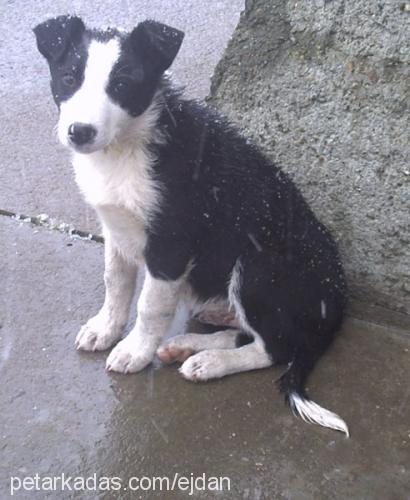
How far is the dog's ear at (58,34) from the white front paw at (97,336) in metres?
1.21

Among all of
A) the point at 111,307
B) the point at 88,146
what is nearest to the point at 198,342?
the point at 111,307

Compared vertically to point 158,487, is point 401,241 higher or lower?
higher

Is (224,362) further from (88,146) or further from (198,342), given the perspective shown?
(88,146)

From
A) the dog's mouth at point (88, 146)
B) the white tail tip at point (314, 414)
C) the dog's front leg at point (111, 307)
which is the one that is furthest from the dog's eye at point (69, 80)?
the white tail tip at point (314, 414)

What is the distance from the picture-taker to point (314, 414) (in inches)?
120

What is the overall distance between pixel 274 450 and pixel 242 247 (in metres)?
0.85

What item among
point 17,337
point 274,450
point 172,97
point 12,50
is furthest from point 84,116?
point 12,50

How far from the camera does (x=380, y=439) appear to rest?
9.85 feet

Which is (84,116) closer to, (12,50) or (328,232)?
(328,232)

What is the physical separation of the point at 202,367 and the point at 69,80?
1316 millimetres

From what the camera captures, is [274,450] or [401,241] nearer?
[274,450]

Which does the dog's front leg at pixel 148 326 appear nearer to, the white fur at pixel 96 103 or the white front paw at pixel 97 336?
the white front paw at pixel 97 336

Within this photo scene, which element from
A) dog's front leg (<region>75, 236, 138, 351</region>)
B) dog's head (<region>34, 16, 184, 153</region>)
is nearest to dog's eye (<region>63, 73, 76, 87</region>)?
dog's head (<region>34, 16, 184, 153</region>)

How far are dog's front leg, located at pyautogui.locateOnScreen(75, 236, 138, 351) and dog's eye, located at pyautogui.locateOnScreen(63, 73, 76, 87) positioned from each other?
2.66ft
